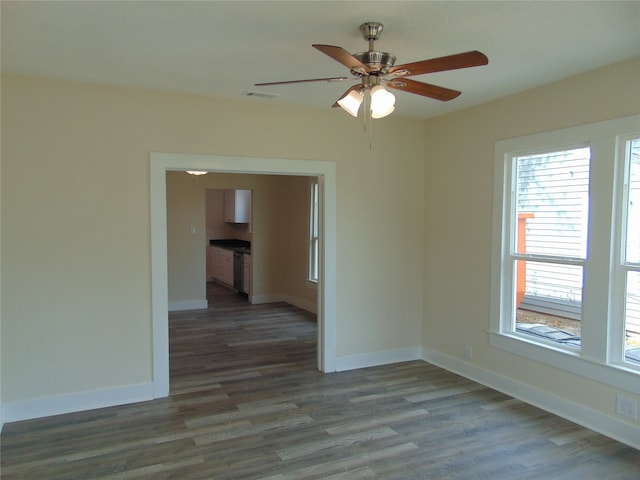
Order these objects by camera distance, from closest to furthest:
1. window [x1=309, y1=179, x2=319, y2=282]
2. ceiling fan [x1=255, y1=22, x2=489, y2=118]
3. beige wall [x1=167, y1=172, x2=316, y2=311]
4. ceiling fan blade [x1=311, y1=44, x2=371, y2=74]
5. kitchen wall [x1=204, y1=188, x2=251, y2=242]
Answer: ceiling fan blade [x1=311, y1=44, x2=371, y2=74], ceiling fan [x1=255, y1=22, x2=489, y2=118], window [x1=309, y1=179, x2=319, y2=282], beige wall [x1=167, y1=172, x2=316, y2=311], kitchen wall [x1=204, y1=188, x2=251, y2=242]

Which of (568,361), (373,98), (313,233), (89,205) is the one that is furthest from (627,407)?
(313,233)

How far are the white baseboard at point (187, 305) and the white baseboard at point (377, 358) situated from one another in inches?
150

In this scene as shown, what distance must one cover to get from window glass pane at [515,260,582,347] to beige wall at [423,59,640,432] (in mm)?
286

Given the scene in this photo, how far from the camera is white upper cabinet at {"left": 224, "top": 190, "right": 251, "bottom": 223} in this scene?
940cm

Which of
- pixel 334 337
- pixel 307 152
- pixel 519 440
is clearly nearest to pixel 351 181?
Answer: pixel 307 152

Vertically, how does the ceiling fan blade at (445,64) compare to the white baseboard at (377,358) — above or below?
above

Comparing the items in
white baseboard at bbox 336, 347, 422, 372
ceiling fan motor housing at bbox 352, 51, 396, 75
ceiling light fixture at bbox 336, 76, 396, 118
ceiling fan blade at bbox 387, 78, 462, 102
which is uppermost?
ceiling fan motor housing at bbox 352, 51, 396, 75

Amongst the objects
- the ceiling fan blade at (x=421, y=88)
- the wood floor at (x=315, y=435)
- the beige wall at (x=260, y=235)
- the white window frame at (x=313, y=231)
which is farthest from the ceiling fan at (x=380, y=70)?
the beige wall at (x=260, y=235)

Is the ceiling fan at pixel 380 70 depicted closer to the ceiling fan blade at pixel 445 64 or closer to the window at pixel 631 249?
the ceiling fan blade at pixel 445 64

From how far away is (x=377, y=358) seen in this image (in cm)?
489

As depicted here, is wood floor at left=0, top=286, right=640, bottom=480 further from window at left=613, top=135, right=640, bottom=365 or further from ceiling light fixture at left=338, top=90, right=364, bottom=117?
ceiling light fixture at left=338, top=90, right=364, bottom=117

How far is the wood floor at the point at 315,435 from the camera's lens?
284 centimetres

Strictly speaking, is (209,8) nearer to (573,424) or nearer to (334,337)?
(334,337)

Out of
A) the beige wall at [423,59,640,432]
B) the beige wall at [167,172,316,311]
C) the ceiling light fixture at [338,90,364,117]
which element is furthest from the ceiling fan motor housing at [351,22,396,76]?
the beige wall at [167,172,316,311]
